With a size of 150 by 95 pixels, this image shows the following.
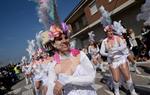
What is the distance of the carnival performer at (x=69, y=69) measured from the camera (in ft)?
12.0

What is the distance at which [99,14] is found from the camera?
25234 mm

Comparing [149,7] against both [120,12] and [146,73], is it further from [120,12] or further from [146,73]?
[120,12]

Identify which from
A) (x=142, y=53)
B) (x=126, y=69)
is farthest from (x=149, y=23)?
(x=142, y=53)

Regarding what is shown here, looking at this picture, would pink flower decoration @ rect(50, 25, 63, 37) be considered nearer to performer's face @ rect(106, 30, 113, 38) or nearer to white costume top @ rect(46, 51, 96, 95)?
white costume top @ rect(46, 51, 96, 95)

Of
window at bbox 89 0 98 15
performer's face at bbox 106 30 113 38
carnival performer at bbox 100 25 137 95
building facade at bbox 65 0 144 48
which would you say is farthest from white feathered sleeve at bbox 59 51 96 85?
window at bbox 89 0 98 15

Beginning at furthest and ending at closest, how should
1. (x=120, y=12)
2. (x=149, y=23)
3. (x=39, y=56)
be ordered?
(x=120, y=12) → (x=39, y=56) → (x=149, y=23)

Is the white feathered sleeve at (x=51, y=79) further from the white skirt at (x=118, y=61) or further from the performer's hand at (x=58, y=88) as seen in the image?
the white skirt at (x=118, y=61)

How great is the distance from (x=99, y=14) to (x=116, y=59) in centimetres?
1805

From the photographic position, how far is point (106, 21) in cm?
937

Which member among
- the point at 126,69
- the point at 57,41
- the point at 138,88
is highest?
the point at 57,41

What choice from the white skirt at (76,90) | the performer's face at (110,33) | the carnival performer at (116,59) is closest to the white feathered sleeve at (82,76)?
the white skirt at (76,90)

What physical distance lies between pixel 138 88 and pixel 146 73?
244 centimetres

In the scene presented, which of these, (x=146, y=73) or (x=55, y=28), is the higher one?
(x=55, y=28)

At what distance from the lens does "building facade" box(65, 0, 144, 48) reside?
17.7m
